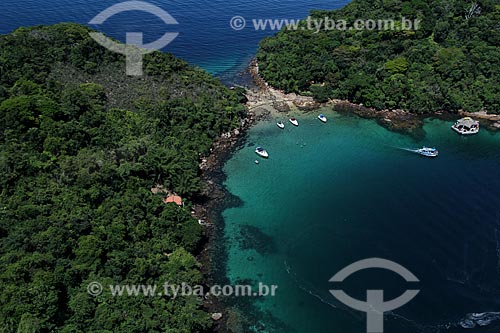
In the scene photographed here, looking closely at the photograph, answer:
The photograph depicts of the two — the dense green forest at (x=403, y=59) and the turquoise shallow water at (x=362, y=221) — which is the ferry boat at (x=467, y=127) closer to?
the turquoise shallow water at (x=362, y=221)

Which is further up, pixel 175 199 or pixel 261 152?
pixel 261 152

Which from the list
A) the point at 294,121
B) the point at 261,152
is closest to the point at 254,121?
the point at 294,121

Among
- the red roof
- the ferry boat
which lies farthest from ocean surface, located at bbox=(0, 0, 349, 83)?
the ferry boat

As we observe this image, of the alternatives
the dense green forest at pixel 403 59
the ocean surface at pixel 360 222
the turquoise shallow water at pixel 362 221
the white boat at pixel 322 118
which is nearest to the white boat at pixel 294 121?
the turquoise shallow water at pixel 362 221

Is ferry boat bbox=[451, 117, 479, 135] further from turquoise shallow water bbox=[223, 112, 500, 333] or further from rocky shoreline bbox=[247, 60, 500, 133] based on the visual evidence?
rocky shoreline bbox=[247, 60, 500, 133]

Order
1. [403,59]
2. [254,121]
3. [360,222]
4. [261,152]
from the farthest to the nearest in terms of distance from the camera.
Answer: [403,59] < [254,121] < [261,152] < [360,222]

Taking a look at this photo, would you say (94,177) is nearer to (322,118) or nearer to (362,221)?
(362,221)

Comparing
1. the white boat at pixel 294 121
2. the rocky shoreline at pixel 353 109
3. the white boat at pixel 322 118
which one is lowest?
the white boat at pixel 294 121
